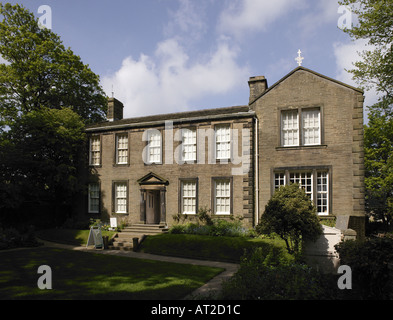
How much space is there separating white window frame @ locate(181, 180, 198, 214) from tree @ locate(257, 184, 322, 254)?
7.49 metres

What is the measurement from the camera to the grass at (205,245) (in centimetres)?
1447

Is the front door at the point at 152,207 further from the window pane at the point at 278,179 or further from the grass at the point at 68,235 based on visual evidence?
the window pane at the point at 278,179

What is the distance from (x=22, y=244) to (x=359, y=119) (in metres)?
21.1

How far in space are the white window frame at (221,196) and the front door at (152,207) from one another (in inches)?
185

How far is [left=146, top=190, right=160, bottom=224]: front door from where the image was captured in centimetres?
2114

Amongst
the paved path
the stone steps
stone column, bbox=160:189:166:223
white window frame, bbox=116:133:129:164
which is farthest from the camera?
white window frame, bbox=116:133:129:164

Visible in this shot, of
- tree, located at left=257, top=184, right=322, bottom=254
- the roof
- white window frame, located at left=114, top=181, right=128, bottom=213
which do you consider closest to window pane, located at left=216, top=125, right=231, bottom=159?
the roof

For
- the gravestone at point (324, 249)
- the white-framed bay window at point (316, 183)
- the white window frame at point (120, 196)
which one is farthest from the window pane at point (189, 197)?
the gravestone at point (324, 249)

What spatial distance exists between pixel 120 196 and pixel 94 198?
2.43m

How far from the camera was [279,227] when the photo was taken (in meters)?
12.3

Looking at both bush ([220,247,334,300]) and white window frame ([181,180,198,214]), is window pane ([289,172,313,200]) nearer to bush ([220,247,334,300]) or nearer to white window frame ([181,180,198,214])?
white window frame ([181,180,198,214])

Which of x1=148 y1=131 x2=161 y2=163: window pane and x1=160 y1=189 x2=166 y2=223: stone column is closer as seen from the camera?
x1=160 y1=189 x2=166 y2=223: stone column

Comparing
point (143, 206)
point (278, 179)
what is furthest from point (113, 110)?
point (278, 179)

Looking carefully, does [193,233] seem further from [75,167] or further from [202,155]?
[75,167]
